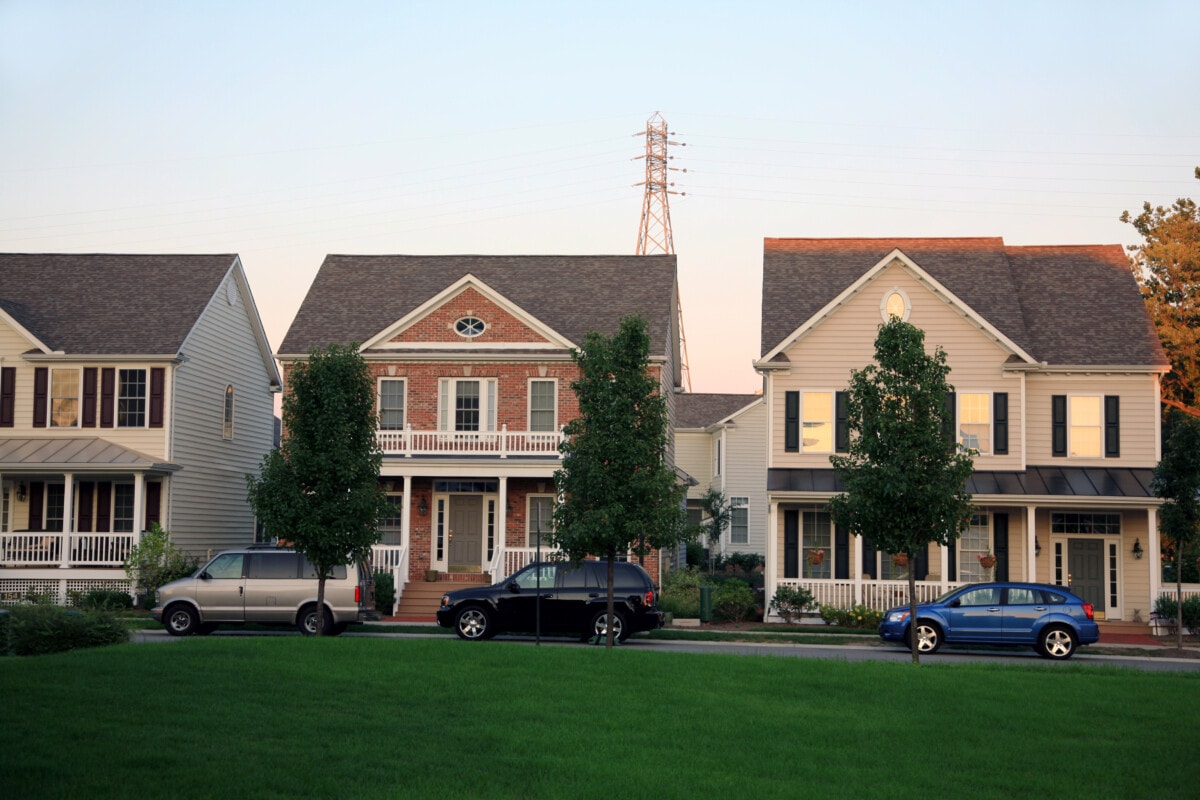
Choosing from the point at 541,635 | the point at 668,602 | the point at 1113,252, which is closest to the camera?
the point at 541,635

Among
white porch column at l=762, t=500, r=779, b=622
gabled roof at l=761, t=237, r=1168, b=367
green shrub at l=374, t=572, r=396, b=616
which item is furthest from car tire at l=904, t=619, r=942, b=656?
green shrub at l=374, t=572, r=396, b=616

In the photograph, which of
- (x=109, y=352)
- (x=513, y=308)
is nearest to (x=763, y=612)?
(x=513, y=308)

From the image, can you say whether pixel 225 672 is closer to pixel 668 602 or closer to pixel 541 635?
pixel 541 635

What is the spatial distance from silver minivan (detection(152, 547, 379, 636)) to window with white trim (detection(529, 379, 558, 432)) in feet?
33.3

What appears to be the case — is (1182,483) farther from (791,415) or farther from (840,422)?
(791,415)

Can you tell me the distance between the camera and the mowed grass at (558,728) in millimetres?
10555

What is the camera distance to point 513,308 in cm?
3512

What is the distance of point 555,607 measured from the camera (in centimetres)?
2492

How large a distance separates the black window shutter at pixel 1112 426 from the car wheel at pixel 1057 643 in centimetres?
962

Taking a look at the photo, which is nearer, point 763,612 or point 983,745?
point 983,745

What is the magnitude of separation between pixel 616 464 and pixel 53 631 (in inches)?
384

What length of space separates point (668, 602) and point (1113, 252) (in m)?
17.3

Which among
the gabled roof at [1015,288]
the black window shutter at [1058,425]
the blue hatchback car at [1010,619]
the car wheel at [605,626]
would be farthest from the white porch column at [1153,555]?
the car wheel at [605,626]

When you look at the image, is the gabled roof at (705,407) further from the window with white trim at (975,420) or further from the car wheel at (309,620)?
the car wheel at (309,620)
